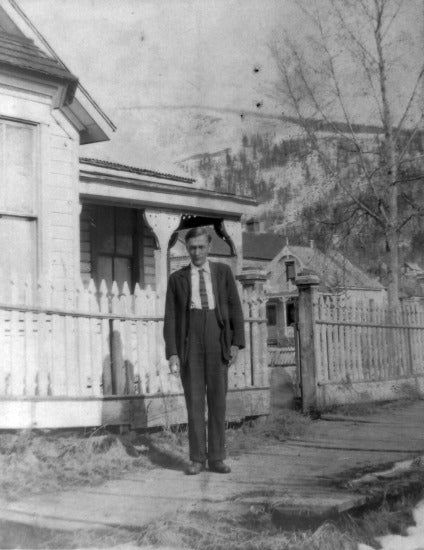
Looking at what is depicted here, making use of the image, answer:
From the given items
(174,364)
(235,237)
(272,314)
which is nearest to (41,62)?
(174,364)

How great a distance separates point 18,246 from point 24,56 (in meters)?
2.04

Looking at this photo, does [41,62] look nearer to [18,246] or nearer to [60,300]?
[18,246]

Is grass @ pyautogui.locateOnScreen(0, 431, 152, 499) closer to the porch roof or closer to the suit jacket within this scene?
the suit jacket

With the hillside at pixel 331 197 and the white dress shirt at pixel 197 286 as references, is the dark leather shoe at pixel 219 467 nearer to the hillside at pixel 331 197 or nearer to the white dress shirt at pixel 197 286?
the white dress shirt at pixel 197 286

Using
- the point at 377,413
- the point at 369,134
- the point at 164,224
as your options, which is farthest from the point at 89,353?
the point at 369,134

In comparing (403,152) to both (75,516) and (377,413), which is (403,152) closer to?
(377,413)

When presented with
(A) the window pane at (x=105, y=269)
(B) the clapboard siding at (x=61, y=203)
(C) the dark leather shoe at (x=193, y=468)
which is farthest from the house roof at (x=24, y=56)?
(A) the window pane at (x=105, y=269)

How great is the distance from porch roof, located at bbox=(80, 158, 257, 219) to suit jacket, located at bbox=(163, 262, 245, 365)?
580 centimetres

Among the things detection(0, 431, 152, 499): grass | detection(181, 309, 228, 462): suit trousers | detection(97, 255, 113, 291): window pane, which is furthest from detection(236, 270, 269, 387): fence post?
detection(97, 255, 113, 291): window pane

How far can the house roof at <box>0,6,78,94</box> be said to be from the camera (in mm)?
7613

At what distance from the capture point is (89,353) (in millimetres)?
6539

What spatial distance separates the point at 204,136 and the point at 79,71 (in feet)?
7.07

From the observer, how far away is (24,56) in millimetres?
7734

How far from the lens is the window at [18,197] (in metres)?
7.67
